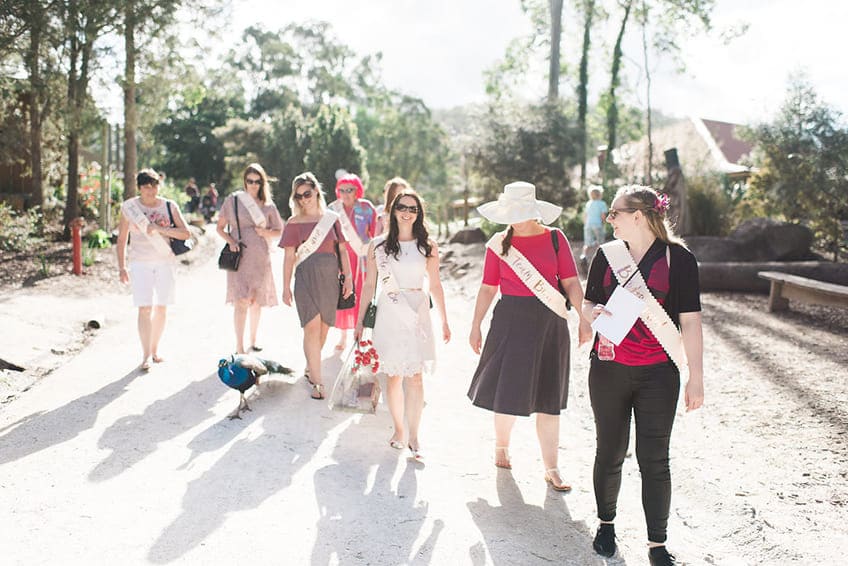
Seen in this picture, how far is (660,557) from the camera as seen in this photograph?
3707mm

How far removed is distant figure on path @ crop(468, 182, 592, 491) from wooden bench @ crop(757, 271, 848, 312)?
6425mm

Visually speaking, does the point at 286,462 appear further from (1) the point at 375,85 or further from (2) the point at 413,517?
(1) the point at 375,85

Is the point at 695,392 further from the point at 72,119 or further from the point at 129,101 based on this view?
the point at 129,101

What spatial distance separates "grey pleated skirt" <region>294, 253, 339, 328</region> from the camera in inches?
258

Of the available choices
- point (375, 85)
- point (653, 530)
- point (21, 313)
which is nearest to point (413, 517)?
point (653, 530)

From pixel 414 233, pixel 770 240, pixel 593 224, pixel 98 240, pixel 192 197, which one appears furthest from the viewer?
pixel 192 197

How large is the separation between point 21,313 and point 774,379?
872 cm

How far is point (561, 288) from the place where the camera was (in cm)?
477

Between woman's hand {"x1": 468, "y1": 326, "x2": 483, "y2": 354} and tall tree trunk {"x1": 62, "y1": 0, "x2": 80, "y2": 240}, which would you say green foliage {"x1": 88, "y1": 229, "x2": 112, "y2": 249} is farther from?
woman's hand {"x1": 468, "y1": 326, "x2": 483, "y2": 354}

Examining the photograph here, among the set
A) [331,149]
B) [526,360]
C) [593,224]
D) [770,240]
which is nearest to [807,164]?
[770,240]

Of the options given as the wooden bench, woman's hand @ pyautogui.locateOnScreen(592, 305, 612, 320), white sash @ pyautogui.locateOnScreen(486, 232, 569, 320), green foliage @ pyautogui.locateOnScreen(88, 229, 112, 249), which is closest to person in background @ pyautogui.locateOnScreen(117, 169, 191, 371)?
white sash @ pyautogui.locateOnScreen(486, 232, 569, 320)

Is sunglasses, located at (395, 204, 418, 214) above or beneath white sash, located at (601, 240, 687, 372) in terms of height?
above

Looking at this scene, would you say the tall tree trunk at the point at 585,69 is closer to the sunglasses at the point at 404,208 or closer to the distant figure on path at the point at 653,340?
the sunglasses at the point at 404,208

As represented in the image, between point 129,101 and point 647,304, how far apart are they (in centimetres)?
1636
